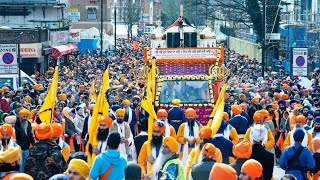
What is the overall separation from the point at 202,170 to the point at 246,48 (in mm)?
56497

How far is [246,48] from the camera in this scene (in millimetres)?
66688

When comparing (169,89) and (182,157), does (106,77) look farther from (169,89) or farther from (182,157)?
(169,89)

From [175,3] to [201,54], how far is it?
113072mm

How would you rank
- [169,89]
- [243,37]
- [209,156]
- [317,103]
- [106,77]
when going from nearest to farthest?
[209,156]
[106,77]
[169,89]
[317,103]
[243,37]

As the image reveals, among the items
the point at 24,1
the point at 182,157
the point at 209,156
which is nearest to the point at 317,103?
the point at 182,157

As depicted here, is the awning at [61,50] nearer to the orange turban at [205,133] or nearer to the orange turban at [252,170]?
the orange turban at [205,133]

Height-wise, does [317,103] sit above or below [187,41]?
below

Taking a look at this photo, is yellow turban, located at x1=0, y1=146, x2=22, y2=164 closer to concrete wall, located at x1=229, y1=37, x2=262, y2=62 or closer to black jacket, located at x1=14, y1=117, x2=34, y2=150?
black jacket, located at x1=14, y1=117, x2=34, y2=150

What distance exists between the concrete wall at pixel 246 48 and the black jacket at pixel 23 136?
4290 centimetres

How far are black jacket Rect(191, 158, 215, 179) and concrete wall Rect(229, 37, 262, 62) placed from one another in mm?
47235

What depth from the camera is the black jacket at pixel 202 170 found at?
10570 millimetres

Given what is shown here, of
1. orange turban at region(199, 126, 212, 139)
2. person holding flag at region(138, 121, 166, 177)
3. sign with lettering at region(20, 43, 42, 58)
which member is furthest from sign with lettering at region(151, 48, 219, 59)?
sign with lettering at region(20, 43, 42, 58)

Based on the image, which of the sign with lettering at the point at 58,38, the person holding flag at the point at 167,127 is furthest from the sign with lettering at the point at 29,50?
the person holding flag at the point at 167,127

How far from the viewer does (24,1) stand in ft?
206
